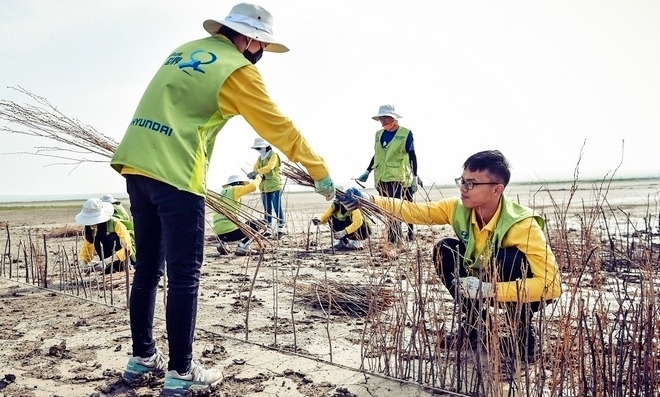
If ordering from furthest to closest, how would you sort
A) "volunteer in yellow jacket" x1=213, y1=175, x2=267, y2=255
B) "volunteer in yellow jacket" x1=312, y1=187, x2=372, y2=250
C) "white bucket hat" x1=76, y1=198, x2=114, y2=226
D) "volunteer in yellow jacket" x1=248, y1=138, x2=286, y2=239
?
"volunteer in yellow jacket" x1=248, y1=138, x2=286, y2=239, "volunteer in yellow jacket" x1=312, y1=187, x2=372, y2=250, "volunteer in yellow jacket" x1=213, y1=175, x2=267, y2=255, "white bucket hat" x1=76, y1=198, x2=114, y2=226

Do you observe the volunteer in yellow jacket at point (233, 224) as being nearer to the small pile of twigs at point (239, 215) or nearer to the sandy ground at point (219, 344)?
the sandy ground at point (219, 344)

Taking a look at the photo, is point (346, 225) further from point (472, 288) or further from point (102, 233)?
point (472, 288)

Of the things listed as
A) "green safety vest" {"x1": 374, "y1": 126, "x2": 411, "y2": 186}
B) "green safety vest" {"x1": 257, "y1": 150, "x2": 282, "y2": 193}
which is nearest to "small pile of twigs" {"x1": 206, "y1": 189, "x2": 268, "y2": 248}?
"green safety vest" {"x1": 374, "y1": 126, "x2": 411, "y2": 186}

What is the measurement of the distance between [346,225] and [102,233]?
285cm

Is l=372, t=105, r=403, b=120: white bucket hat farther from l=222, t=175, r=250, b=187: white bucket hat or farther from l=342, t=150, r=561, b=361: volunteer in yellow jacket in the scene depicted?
l=342, t=150, r=561, b=361: volunteer in yellow jacket

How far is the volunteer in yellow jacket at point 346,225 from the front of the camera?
6410 millimetres

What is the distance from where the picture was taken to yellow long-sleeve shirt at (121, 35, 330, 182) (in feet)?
7.12

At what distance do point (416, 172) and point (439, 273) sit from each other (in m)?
3.42

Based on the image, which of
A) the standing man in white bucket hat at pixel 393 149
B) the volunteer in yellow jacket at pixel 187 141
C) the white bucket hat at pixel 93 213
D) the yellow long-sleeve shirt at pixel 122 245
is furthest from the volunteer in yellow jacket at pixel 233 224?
the volunteer in yellow jacket at pixel 187 141

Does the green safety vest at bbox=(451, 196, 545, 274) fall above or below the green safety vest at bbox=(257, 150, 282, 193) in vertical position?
below

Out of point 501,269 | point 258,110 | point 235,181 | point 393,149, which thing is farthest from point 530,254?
point 235,181

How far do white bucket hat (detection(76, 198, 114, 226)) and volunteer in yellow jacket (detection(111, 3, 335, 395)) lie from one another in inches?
113

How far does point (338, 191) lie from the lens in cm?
305

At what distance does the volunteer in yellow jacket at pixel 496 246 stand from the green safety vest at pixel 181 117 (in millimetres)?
1167
